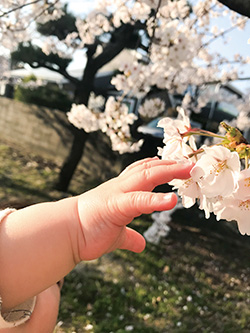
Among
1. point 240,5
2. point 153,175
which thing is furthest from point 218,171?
point 240,5

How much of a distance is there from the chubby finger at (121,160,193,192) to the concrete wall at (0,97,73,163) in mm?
→ 7429

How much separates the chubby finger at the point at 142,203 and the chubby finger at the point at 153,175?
5cm

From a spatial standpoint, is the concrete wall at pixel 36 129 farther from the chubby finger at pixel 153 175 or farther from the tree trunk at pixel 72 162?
the chubby finger at pixel 153 175

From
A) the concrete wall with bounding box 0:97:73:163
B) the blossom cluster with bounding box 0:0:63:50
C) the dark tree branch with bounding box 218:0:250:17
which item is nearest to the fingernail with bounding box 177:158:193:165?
the dark tree branch with bounding box 218:0:250:17

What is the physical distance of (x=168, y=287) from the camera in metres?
3.52

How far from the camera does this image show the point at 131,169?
46.3 inches

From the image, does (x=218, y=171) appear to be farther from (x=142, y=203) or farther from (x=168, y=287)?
(x=168, y=287)

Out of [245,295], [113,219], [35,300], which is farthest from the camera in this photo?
[245,295]

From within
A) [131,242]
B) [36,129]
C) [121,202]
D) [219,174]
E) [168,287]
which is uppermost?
[219,174]

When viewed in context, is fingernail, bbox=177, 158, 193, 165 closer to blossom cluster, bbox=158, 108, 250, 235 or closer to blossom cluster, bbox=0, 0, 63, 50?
blossom cluster, bbox=158, 108, 250, 235

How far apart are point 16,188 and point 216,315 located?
4.16 meters

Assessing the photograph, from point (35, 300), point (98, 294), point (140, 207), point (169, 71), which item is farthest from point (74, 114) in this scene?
point (140, 207)

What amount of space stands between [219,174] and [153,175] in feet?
0.80

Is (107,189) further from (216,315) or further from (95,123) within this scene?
(95,123)
